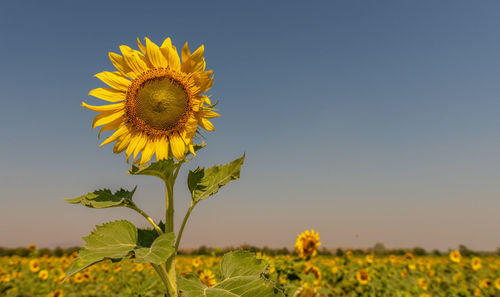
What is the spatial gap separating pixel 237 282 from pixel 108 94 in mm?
1386

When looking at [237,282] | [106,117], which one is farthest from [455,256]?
[106,117]

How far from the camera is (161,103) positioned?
7.01 ft

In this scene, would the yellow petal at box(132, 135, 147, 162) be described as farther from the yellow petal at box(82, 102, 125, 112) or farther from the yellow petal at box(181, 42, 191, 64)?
the yellow petal at box(181, 42, 191, 64)

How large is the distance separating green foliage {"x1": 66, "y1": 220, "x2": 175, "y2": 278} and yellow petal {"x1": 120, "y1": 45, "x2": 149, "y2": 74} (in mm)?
938

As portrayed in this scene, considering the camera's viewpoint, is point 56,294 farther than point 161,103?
Yes

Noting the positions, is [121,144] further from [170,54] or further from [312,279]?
[312,279]

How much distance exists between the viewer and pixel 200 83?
2141 millimetres

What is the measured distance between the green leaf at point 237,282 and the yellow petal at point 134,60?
1293mm

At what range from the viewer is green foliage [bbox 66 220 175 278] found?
68.1 inches

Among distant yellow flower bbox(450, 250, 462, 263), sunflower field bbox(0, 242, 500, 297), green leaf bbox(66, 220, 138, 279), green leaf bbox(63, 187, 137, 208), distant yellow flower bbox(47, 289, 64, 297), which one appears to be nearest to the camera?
green leaf bbox(66, 220, 138, 279)

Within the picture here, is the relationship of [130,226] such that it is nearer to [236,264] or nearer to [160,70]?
[236,264]

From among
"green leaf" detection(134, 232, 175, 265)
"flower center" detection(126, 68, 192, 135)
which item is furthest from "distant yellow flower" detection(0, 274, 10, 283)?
"green leaf" detection(134, 232, 175, 265)

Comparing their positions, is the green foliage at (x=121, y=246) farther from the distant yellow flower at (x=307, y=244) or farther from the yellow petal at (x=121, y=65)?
the distant yellow flower at (x=307, y=244)

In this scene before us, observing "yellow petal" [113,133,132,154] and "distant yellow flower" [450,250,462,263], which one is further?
"distant yellow flower" [450,250,462,263]
